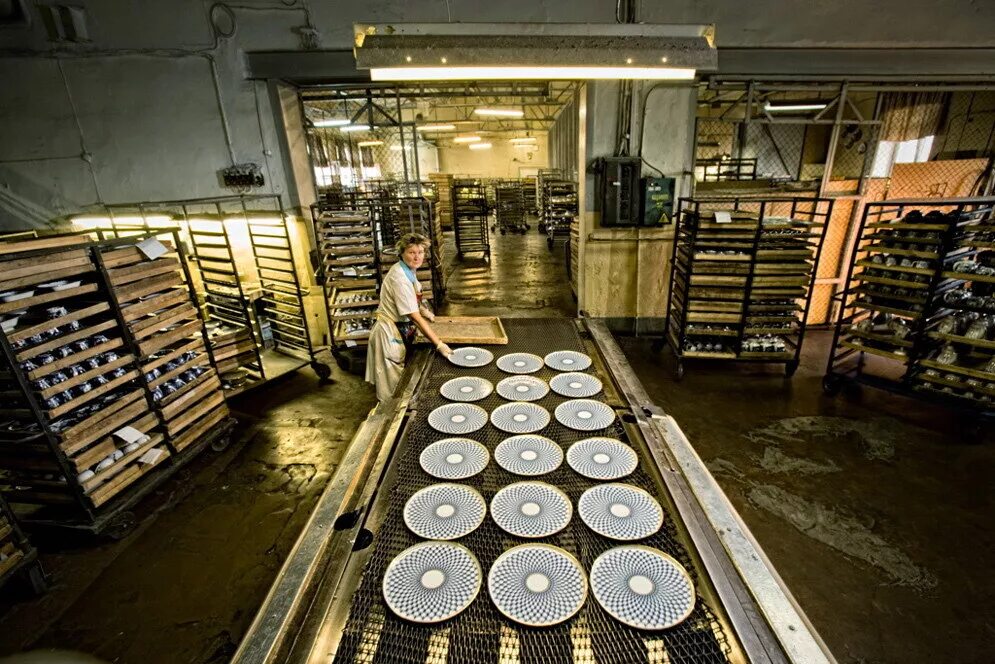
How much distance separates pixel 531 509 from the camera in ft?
5.45

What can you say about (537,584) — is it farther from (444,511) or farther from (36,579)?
(36,579)

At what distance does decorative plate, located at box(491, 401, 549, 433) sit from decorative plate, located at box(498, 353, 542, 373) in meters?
0.40

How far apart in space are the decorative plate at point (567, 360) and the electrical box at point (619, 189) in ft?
11.8

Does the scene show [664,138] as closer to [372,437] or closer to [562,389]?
[562,389]

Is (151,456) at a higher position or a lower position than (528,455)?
lower

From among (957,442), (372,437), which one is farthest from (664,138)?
(372,437)

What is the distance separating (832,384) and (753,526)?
2.78 m

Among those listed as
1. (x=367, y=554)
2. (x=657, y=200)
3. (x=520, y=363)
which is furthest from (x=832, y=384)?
(x=367, y=554)

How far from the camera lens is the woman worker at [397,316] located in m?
3.46

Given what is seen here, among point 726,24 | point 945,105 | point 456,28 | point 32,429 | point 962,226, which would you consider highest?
point 726,24

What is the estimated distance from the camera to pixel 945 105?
7477 mm

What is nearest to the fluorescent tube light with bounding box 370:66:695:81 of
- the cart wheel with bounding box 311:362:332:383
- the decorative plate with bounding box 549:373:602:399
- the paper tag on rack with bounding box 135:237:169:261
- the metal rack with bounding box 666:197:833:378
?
the decorative plate with bounding box 549:373:602:399

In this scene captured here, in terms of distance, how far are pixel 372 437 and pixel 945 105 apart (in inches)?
438

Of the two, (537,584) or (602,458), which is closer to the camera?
(537,584)
